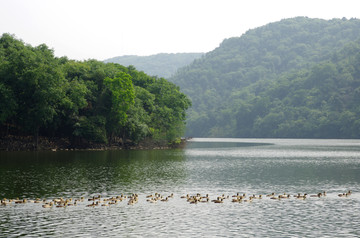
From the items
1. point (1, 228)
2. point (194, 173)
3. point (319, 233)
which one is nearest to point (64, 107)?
point (194, 173)

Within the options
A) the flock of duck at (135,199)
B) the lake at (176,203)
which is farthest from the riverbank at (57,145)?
the flock of duck at (135,199)

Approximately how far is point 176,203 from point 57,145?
74.1 m

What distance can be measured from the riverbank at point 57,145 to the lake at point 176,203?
30655 millimetres

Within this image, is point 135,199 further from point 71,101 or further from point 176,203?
point 71,101

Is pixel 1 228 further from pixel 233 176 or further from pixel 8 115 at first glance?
pixel 8 115

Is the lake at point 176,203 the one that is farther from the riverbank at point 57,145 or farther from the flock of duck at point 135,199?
the riverbank at point 57,145

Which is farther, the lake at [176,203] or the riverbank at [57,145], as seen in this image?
the riverbank at [57,145]

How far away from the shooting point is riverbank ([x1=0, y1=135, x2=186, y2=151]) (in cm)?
9931

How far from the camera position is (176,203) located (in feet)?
134

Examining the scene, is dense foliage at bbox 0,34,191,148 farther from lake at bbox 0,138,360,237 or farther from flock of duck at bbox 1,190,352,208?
flock of duck at bbox 1,190,352,208

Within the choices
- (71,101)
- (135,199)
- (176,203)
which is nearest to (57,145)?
(71,101)

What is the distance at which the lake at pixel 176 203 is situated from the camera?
30500mm

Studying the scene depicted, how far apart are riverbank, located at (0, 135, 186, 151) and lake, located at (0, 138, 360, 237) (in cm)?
3066

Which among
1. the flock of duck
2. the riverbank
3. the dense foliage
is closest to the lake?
the flock of duck
